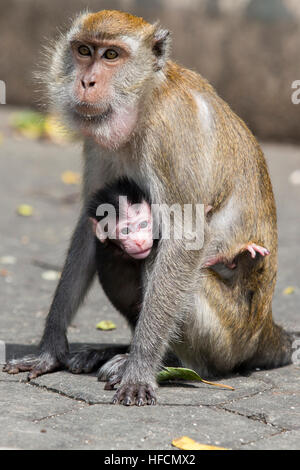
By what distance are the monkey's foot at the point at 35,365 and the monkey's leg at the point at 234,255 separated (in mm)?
899

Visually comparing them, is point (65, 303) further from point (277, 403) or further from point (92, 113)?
point (277, 403)

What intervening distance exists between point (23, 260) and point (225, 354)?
263cm

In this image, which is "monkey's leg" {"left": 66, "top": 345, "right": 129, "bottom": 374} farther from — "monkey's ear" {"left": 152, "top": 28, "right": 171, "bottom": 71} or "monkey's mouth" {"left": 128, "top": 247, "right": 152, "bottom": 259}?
"monkey's ear" {"left": 152, "top": 28, "right": 171, "bottom": 71}

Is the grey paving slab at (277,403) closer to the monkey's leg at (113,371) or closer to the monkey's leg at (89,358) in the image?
the monkey's leg at (113,371)

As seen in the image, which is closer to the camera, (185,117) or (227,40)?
(185,117)

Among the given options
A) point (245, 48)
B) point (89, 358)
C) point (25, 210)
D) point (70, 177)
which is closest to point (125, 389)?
point (89, 358)

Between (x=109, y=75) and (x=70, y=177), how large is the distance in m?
5.07

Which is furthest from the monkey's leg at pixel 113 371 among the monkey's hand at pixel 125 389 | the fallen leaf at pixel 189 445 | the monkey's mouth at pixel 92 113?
the monkey's mouth at pixel 92 113

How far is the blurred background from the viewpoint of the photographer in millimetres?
9430

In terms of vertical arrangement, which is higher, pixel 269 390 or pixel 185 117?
pixel 185 117

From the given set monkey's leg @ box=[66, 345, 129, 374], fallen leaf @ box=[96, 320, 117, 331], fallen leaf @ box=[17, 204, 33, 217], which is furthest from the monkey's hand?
fallen leaf @ box=[17, 204, 33, 217]

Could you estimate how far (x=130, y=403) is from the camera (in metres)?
4.00

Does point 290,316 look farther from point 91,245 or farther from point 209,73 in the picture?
point 209,73

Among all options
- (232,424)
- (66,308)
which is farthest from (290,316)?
(232,424)
